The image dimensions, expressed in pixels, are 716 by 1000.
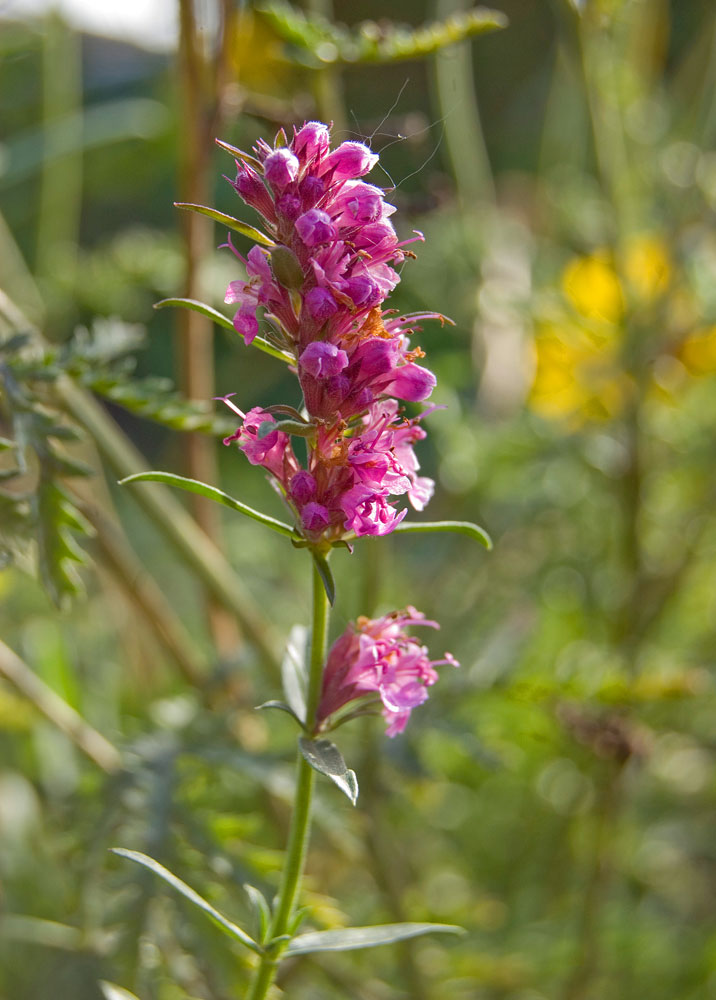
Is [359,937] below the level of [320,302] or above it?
below

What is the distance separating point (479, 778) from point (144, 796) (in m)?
0.60

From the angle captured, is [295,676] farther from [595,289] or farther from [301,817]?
[595,289]

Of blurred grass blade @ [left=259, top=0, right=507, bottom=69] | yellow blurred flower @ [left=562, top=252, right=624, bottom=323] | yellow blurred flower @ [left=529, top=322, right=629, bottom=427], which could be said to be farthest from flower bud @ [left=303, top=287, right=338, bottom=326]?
yellow blurred flower @ [left=562, top=252, right=624, bottom=323]

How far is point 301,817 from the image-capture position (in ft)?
1.07

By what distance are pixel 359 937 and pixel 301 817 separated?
9 cm

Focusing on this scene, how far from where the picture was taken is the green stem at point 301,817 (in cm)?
32

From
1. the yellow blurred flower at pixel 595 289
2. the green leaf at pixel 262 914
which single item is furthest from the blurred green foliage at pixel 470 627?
the green leaf at pixel 262 914

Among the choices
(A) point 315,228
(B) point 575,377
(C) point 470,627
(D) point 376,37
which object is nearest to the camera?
(A) point 315,228

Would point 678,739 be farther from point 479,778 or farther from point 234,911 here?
point 234,911

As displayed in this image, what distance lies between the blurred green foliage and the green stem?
0.51 feet

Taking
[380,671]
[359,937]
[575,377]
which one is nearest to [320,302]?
[380,671]

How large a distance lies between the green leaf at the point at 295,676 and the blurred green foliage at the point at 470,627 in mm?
142

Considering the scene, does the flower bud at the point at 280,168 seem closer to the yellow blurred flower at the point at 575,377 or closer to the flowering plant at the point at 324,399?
the flowering plant at the point at 324,399

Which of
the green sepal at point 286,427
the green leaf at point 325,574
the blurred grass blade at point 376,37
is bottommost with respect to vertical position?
the green leaf at point 325,574
